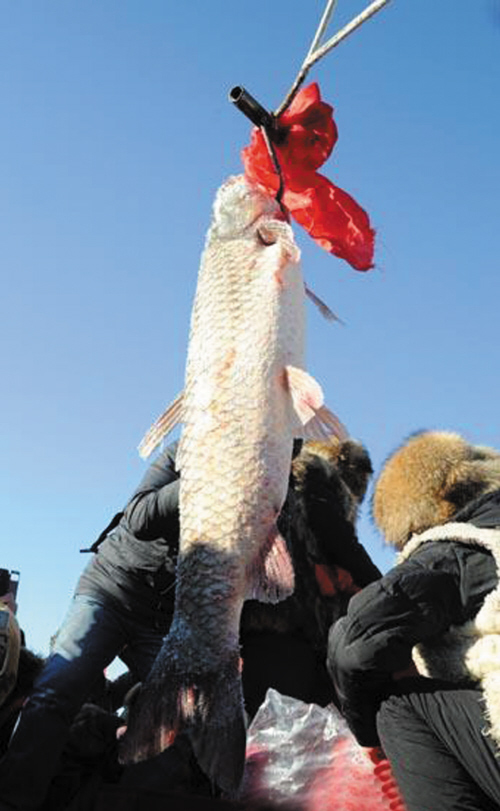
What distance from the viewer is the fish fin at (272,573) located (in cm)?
318

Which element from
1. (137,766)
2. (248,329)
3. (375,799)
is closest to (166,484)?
(248,329)

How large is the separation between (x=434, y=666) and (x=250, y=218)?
6.54 feet

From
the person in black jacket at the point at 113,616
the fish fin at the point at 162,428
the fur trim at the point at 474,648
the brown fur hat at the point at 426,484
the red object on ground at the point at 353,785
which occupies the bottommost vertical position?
the red object on ground at the point at 353,785

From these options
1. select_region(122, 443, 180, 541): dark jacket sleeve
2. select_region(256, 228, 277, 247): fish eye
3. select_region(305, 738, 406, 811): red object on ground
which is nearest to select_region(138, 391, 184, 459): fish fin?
select_region(122, 443, 180, 541): dark jacket sleeve

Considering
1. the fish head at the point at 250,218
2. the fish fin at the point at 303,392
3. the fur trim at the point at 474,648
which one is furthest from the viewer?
the fish head at the point at 250,218

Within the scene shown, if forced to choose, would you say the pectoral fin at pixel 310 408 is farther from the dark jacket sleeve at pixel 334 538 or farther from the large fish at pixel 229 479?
the dark jacket sleeve at pixel 334 538

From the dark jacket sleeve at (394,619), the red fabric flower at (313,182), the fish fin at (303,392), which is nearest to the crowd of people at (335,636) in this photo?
the dark jacket sleeve at (394,619)

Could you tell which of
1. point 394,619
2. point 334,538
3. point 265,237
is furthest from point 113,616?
point 394,619

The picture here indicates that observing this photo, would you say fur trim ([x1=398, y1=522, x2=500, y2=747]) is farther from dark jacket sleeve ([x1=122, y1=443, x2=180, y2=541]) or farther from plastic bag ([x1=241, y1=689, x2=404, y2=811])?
dark jacket sleeve ([x1=122, y1=443, x2=180, y2=541])

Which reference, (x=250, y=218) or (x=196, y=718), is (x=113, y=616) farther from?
(x=250, y=218)

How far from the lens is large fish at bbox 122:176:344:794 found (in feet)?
10.2

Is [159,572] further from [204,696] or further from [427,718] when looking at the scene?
[427,718]

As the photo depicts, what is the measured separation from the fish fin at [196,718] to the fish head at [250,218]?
4.99ft

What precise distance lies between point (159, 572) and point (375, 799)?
1312 millimetres
